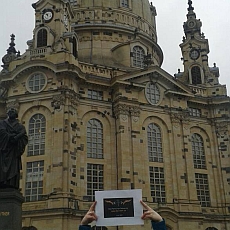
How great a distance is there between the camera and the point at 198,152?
120 ft

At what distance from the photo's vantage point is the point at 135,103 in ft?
112

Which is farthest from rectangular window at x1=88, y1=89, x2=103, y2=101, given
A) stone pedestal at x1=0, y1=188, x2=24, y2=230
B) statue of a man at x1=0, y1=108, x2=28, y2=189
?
stone pedestal at x1=0, y1=188, x2=24, y2=230

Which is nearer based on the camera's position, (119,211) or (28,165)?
(119,211)

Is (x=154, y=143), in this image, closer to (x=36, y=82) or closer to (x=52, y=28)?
(x=36, y=82)

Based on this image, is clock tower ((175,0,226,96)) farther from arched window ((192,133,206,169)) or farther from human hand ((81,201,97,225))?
human hand ((81,201,97,225))

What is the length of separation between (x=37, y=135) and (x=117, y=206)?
25903 millimetres

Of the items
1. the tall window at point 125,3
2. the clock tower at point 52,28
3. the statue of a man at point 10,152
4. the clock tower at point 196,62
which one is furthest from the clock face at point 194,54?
the statue of a man at point 10,152

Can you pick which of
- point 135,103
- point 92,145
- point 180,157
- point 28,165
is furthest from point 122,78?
point 28,165

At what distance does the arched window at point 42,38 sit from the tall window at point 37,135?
6836 mm

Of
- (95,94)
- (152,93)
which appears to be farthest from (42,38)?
(152,93)

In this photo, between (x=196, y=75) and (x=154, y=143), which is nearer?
(x=154, y=143)

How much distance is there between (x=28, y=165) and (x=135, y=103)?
10.5 meters

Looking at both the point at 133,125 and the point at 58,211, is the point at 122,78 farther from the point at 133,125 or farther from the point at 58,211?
the point at 58,211

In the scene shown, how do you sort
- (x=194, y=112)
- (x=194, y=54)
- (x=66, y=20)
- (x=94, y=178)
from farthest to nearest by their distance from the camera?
(x=194, y=54) < (x=194, y=112) < (x=66, y=20) < (x=94, y=178)
